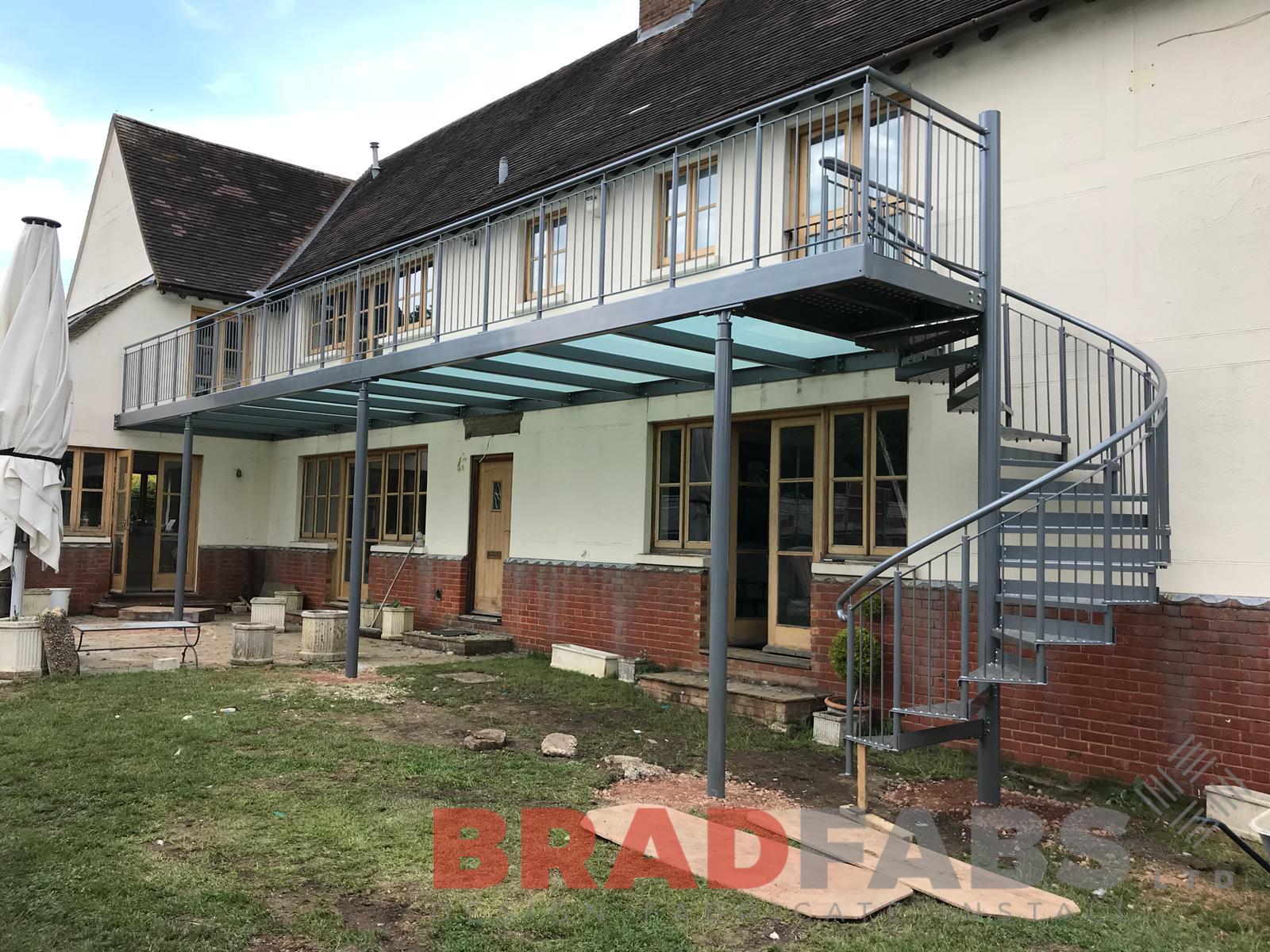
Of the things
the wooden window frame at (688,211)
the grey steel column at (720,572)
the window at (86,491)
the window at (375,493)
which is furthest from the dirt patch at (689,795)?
the window at (86,491)

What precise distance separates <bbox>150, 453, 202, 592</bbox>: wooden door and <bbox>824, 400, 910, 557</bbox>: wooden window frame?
37.5 ft

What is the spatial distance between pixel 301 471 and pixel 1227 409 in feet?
46.5

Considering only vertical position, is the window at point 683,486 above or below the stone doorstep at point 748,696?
above

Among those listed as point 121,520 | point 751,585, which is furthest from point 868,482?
point 121,520

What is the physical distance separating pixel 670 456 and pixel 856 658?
362 cm

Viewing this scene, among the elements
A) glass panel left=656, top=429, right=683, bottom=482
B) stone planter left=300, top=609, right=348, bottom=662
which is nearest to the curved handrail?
glass panel left=656, top=429, right=683, bottom=482

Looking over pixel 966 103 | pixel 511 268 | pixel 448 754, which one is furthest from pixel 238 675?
pixel 966 103

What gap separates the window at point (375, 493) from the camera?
46.3 ft

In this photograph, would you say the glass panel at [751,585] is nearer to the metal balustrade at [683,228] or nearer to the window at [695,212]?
the metal balustrade at [683,228]

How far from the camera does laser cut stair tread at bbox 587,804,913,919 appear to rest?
13.6 feet

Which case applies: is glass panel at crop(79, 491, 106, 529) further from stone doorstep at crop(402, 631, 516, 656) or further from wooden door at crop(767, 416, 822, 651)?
wooden door at crop(767, 416, 822, 651)

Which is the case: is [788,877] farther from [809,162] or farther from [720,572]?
[809,162]

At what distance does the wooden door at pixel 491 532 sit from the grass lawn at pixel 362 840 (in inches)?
170

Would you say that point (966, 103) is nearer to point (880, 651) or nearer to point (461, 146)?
point (880, 651)
